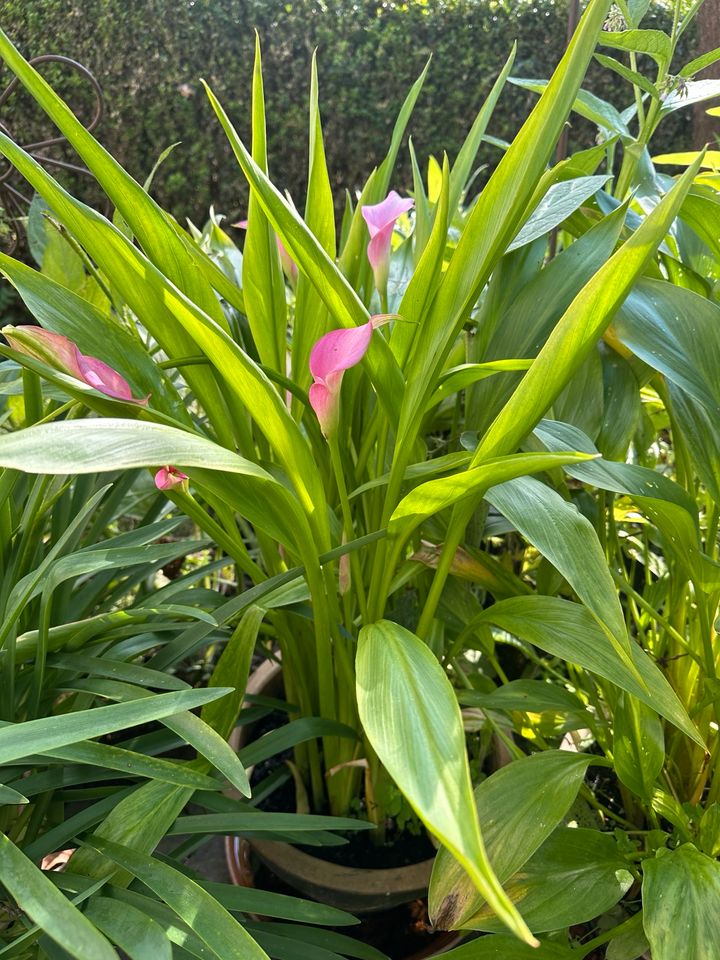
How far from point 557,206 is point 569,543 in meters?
0.31

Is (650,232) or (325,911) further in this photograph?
(325,911)

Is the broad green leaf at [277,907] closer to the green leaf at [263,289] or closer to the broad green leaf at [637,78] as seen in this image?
the green leaf at [263,289]

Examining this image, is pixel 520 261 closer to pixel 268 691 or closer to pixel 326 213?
pixel 326 213

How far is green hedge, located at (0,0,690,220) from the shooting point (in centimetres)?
286

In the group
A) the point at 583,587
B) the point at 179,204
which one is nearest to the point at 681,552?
the point at 583,587

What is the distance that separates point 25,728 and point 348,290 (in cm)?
32

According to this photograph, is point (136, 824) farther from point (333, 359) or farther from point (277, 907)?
point (333, 359)

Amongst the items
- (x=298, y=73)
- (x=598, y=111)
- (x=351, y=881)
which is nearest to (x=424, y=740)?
(x=351, y=881)

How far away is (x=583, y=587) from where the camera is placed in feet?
1.41

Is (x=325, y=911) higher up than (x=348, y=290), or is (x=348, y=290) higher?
(x=348, y=290)

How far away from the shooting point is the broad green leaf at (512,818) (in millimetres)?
502

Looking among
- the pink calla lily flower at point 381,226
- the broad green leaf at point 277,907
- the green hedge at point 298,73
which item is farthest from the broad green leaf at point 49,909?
the green hedge at point 298,73

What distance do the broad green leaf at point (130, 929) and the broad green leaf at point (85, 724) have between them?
12 cm

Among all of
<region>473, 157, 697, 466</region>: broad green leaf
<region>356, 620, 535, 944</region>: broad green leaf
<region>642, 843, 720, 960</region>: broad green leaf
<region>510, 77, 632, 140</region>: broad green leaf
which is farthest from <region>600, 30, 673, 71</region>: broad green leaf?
<region>642, 843, 720, 960</region>: broad green leaf
